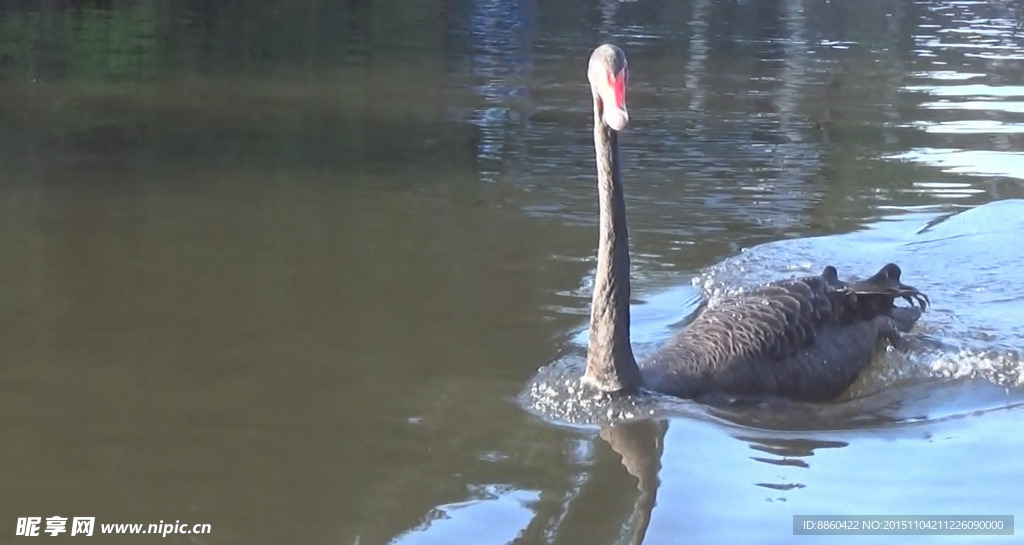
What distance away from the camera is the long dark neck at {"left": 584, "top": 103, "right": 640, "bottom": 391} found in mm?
5434

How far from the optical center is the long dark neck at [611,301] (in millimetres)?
5434

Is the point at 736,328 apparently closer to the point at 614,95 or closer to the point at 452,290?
the point at 614,95

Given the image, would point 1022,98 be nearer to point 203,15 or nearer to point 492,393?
point 492,393

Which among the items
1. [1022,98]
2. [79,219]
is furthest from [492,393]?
[1022,98]

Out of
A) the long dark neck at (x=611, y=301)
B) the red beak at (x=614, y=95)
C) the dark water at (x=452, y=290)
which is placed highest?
the red beak at (x=614, y=95)

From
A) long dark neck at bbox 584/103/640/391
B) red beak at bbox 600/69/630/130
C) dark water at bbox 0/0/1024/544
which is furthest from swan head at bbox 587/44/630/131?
dark water at bbox 0/0/1024/544

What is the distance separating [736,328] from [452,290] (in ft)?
5.50

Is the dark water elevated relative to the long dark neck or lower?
lower

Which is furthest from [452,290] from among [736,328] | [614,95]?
[614,95]

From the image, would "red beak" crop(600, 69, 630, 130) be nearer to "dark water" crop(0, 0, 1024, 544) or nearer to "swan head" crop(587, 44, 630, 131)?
"swan head" crop(587, 44, 630, 131)

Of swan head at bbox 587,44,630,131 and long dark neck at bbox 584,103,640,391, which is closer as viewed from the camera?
swan head at bbox 587,44,630,131

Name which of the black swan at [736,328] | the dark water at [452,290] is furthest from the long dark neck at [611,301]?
the dark water at [452,290]

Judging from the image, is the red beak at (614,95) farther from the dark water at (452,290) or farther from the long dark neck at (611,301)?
the dark water at (452,290)

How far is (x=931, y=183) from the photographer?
10.1m
